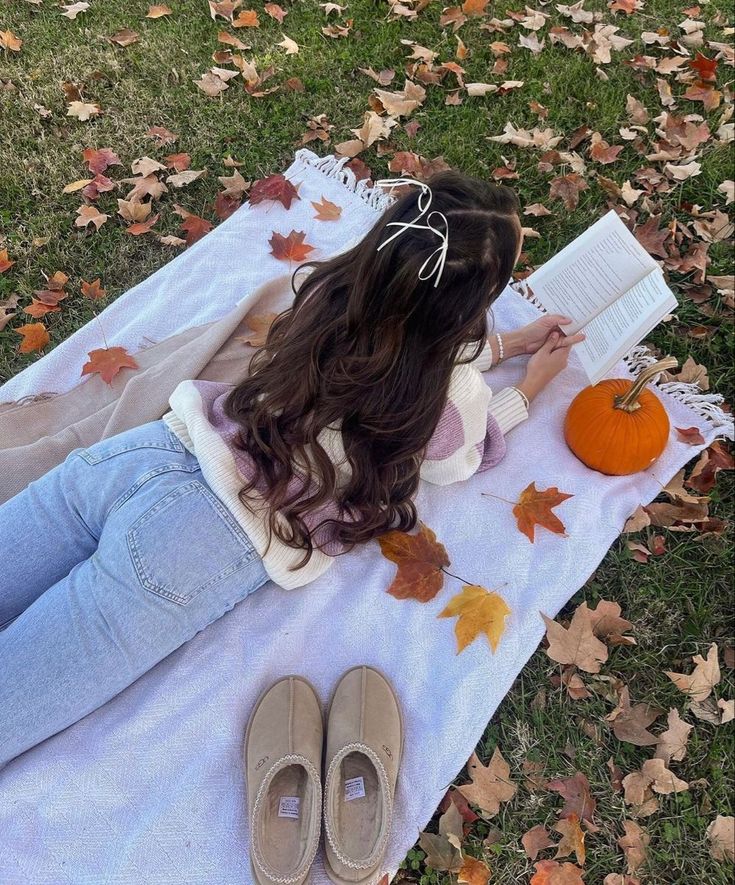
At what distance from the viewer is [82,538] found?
6.59ft

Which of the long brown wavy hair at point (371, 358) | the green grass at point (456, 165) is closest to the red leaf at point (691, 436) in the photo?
the green grass at point (456, 165)

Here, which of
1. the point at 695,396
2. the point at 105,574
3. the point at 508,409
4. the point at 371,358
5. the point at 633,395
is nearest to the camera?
the point at 371,358

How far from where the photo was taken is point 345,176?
341 centimetres

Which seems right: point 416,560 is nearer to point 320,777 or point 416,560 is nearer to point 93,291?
point 320,777

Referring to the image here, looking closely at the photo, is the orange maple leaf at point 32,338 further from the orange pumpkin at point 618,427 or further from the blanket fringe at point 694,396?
the blanket fringe at point 694,396

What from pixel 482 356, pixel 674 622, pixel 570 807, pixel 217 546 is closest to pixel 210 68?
pixel 482 356

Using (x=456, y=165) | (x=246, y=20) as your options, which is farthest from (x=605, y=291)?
(x=246, y=20)

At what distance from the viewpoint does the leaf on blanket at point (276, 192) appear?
3.29m

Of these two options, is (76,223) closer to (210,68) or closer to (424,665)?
(210,68)

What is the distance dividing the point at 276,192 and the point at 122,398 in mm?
1418

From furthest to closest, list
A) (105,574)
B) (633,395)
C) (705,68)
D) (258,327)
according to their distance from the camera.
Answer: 1. (705,68)
2. (258,327)
3. (633,395)
4. (105,574)

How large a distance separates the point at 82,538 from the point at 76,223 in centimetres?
210

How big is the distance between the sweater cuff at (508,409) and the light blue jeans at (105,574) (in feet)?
3.58

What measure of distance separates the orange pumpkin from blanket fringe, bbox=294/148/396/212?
149 cm
